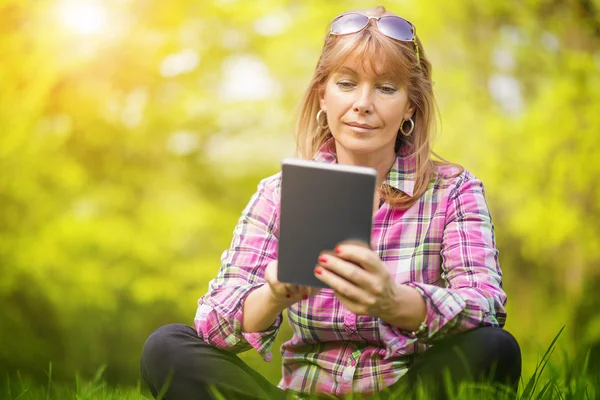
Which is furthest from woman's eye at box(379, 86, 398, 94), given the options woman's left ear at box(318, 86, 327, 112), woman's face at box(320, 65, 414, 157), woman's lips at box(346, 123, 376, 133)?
woman's left ear at box(318, 86, 327, 112)

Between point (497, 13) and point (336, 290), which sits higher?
point (497, 13)

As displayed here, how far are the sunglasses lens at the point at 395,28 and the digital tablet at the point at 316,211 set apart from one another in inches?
25.8

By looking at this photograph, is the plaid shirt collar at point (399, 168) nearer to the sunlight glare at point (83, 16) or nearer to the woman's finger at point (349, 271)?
the woman's finger at point (349, 271)

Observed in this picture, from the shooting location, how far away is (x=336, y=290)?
1622 millimetres

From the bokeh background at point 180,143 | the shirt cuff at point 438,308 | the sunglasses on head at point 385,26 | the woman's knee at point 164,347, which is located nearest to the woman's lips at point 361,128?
the sunglasses on head at point 385,26

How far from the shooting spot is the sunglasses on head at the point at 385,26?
2104 mm

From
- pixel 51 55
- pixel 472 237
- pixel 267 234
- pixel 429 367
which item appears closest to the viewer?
pixel 429 367

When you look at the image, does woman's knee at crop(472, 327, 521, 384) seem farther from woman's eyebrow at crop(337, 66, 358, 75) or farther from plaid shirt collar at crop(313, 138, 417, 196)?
woman's eyebrow at crop(337, 66, 358, 75)

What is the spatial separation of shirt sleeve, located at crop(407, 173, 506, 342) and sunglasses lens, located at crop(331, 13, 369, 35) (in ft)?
1.71

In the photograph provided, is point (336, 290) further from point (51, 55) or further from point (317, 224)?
point (51, 55)

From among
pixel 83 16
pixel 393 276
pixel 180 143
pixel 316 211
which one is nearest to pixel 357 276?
pixel 316 211

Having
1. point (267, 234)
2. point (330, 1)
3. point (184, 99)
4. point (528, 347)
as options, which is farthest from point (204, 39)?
point (267, 234)

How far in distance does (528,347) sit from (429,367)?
4.09 metres

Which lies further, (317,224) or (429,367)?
(429,367)
